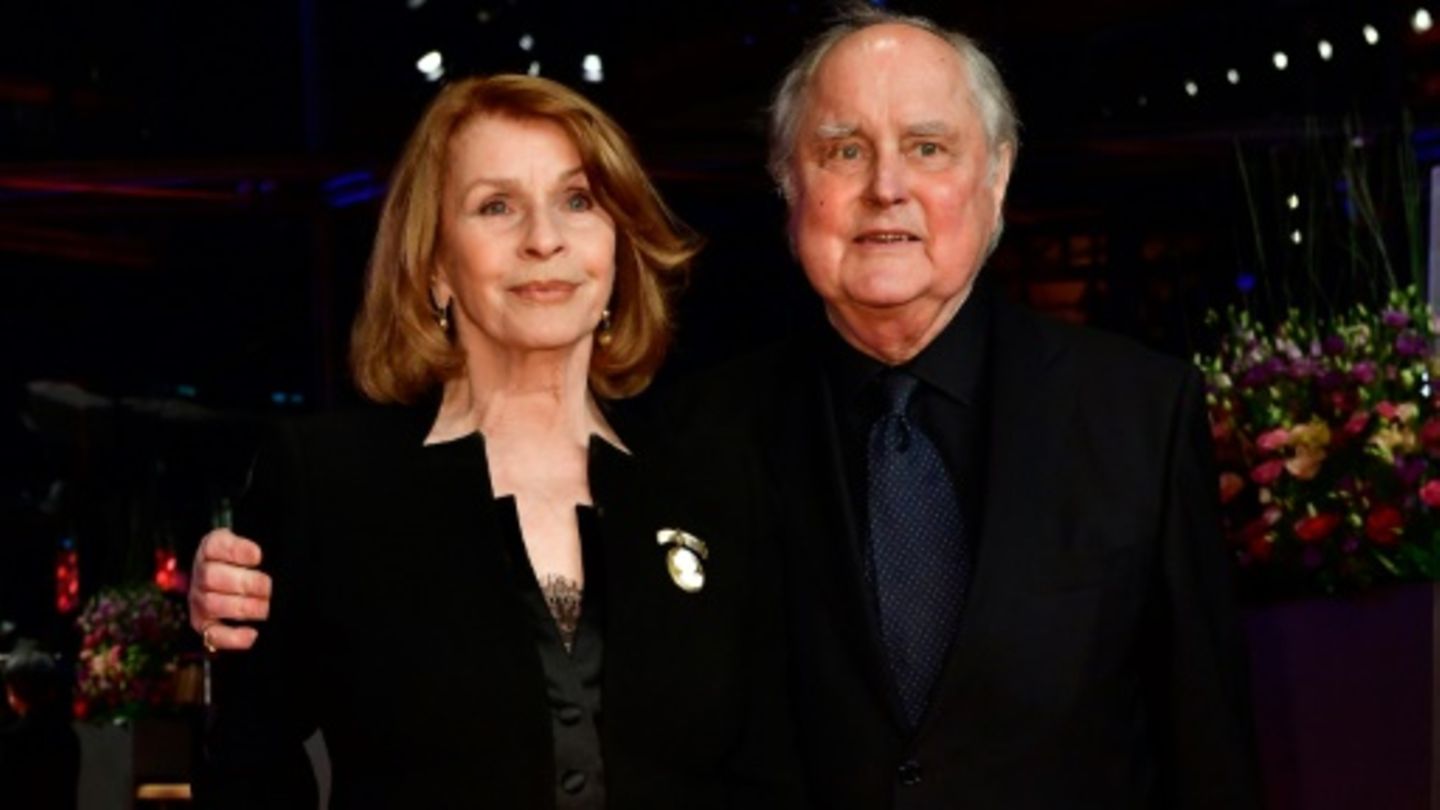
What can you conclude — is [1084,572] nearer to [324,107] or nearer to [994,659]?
[994,659]

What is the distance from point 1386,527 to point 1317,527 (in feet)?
0.27

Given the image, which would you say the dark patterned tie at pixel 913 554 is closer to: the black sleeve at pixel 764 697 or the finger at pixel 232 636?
the black sleeve at pixel 764 697

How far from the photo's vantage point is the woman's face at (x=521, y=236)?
2.31 m

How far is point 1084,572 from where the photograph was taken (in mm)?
2494

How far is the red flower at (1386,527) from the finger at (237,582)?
1.39 m

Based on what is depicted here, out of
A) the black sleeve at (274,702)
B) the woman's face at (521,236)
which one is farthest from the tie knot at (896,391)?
the black sleeve at (274,702)

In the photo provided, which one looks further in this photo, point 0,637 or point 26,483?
point 26,483

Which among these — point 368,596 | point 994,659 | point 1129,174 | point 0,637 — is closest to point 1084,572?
point 994,659

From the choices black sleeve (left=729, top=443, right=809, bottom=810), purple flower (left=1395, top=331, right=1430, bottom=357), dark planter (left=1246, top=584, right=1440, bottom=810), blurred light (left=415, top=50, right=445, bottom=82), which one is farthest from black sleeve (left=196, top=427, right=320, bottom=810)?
blurred light (left=415, top=50, right=445, bottom=82)

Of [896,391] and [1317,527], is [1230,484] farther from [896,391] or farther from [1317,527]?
[896,391]

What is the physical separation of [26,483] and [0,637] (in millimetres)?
1115

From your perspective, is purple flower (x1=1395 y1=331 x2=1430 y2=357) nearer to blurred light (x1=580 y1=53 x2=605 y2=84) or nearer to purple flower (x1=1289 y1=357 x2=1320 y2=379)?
purple flower (x1=1289 y1=357 x2=1320 y2=379)

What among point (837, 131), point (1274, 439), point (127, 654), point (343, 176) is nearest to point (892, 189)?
point (837, 131)

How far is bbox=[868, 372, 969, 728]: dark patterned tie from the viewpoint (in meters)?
2.47
